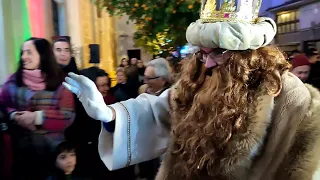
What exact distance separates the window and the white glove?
5.80 meters

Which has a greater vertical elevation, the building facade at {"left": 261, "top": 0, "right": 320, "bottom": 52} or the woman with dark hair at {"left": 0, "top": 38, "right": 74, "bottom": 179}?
the building facade at {"left": 261, "top": 0, "right": 320, "bottom": 52}

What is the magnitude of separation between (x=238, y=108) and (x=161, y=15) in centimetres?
415

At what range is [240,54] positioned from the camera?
177cm

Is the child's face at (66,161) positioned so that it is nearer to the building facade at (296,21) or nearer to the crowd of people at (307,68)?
the crowd of people at (307,68)

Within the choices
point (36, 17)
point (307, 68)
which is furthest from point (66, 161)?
point (36, 17)

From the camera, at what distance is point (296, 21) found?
7.53m

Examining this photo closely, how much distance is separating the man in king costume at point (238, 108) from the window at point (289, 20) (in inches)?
224

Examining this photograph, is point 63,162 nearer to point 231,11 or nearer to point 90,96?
point 90,96

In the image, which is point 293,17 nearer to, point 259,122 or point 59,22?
point 59,22

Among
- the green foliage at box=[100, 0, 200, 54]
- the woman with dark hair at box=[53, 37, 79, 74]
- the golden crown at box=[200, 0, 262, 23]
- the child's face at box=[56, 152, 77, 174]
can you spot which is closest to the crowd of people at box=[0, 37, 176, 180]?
the child's face at box=[56, 152, 77, 174]

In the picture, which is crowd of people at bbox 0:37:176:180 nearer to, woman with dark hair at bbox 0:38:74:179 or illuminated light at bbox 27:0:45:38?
woman with dark hair at bbox 0:38:74:179

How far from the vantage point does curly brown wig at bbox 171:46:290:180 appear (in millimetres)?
1737

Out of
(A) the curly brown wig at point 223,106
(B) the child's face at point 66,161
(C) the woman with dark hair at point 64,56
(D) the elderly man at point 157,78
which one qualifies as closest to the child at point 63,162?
(B) the child's face at point 66,161

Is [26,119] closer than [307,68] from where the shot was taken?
Yes
